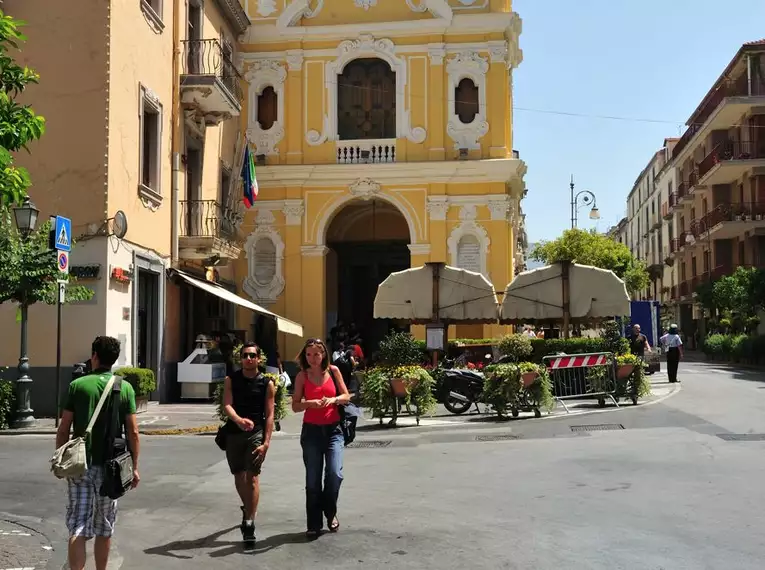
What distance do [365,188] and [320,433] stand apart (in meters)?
23.2

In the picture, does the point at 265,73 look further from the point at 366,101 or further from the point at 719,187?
the point at 719,187

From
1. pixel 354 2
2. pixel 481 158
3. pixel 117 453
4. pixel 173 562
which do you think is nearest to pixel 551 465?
pixel 173 562

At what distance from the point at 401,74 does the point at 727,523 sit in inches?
974

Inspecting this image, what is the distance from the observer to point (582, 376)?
19.0 m

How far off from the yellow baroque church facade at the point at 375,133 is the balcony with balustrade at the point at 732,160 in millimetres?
20139

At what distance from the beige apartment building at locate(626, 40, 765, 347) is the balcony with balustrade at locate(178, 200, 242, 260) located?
30.2 metres

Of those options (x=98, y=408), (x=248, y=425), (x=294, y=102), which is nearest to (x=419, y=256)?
(x=294, y=102)

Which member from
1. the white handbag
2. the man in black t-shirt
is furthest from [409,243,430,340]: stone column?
the white handbag

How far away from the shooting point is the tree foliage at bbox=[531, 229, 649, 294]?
198 feet

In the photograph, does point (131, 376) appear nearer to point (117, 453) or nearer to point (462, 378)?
point (462, 378)

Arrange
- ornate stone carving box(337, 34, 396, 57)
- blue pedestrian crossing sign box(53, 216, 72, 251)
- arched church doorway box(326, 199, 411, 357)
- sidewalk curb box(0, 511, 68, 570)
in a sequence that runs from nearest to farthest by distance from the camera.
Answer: sidewalk curb box(0, 511, 68, 570)
blue pedestrian crossing sign box(53, 216, 72, 251)
ornate stone carving box(337, 34, 396, 57)
arched church doorway box(326, 199, 411, 357)

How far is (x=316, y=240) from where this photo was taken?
30859mm

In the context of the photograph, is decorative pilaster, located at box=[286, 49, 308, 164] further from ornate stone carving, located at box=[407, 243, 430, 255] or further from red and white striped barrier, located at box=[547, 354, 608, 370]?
red and white striped barrier, located at box=[547, 354, 608, 370]

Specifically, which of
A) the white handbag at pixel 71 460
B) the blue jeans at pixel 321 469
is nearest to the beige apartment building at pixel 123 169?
the blue jeans at pixel 321 469
